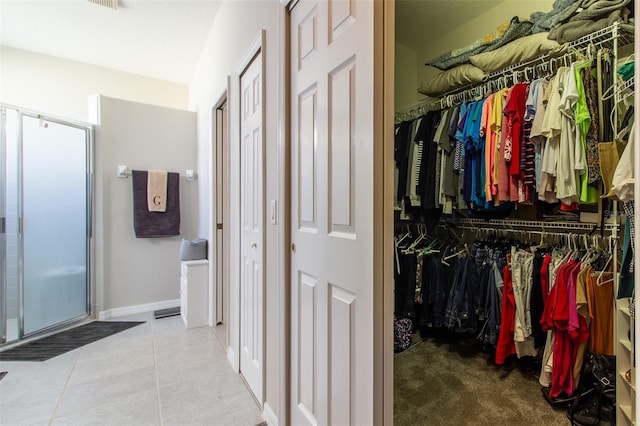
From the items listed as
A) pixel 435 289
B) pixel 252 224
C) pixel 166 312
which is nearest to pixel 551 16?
pixel 435 289

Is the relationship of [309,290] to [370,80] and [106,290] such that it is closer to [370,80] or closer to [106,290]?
[370,80]

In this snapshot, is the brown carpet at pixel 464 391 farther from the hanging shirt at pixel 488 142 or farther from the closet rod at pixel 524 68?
the closet rod at pixel 524 68

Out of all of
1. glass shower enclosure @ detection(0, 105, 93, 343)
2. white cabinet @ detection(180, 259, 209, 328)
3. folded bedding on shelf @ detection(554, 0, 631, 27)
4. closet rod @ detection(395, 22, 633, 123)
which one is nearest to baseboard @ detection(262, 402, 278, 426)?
white cabinet @ detection(180, 259, 209, 328)

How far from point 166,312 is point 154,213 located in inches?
42.8

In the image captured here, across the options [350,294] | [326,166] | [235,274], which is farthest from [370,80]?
[235,274]

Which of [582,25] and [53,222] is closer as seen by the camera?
[582,25]

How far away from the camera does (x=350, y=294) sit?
3.31 ft

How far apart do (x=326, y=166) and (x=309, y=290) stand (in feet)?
1.73

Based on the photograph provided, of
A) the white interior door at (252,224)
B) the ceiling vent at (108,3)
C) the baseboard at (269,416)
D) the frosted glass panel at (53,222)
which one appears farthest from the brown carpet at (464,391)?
the ceiling vent at (108,3)

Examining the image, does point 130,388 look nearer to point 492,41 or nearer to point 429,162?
point 429,162

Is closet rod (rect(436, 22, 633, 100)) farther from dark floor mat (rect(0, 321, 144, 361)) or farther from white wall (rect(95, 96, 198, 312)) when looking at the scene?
dark floor mat (rect(0, 321, 144, 361))

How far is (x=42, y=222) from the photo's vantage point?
2756 millimetres

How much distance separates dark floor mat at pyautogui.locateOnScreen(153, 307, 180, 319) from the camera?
3131mm

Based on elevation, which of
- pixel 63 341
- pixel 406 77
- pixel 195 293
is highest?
pixel 406 77
